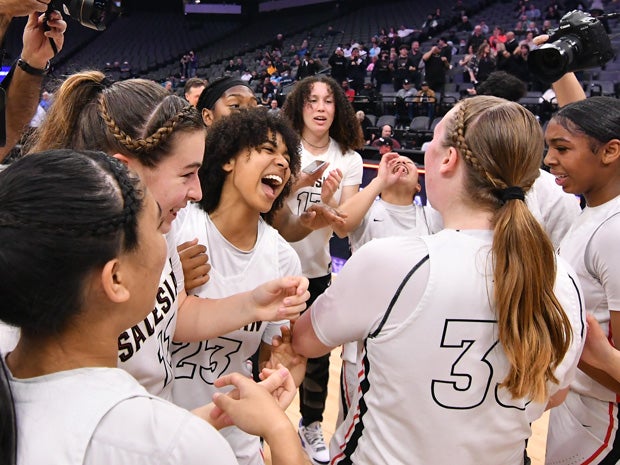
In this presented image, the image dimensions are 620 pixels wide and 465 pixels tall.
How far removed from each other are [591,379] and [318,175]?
1414 mm

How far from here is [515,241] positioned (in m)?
1.12

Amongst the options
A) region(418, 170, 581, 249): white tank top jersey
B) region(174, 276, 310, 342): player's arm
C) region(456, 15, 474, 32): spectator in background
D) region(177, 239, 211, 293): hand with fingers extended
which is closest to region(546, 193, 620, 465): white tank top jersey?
region(418, 170, 581, 249): white tank top jersey

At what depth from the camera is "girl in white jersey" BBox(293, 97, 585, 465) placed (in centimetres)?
112

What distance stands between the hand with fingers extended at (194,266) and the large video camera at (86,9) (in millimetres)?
903

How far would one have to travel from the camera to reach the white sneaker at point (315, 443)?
9.21 feet

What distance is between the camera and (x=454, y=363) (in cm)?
114

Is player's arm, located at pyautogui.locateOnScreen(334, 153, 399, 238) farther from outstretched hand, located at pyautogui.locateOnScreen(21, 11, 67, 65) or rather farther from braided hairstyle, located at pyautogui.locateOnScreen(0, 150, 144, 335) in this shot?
braided hairstyle, located at pyautogui.locateOnScreen(0, 150, 144, 335)

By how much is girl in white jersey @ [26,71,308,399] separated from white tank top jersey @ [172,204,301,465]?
179 millimetres

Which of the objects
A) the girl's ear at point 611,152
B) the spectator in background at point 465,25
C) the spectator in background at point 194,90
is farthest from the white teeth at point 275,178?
the spectator in background at point 465,25

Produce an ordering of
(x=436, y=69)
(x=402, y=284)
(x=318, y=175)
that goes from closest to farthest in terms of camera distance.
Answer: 1. (x=402, y=284)
2. (x=318, y=175)
3. (x=436, y=69)

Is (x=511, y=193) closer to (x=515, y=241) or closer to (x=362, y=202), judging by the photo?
(x=515, y=241)

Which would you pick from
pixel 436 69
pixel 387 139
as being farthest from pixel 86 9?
pixel 436 69

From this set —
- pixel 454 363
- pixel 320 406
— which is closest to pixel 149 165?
pixel 454 363

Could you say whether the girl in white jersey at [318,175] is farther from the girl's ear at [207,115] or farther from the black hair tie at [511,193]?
the black hair tie at [511,193]
